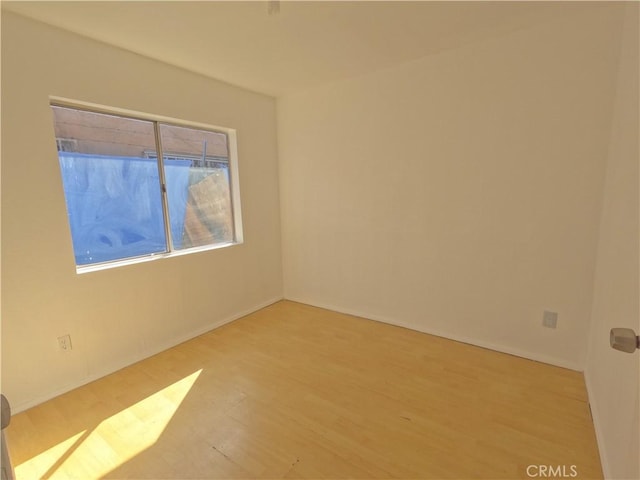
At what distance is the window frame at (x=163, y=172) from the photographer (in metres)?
2.24

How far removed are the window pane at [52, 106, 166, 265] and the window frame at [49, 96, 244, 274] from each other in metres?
0.03

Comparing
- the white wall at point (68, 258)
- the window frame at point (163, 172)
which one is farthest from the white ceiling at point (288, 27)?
the window frame at point (163, 172)

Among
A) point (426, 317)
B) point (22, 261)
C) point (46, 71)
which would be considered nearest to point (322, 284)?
point (426, 317)

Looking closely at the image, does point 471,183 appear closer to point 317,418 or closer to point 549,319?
point 549,319

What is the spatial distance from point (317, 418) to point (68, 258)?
2010 millimetres

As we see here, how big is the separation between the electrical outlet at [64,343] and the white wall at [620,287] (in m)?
2.98

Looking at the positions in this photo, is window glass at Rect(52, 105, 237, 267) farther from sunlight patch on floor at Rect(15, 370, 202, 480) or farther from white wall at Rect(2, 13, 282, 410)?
sunlight patch on floor at Rect(15, 370, 202, 480)

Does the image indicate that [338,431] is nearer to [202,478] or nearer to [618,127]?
[202,478]

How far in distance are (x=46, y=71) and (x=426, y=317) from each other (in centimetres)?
346

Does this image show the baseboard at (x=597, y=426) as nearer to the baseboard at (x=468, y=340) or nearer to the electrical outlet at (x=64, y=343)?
the baseboard at (x=468, y=340)

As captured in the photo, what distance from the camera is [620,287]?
143 cm

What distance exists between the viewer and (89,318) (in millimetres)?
2254

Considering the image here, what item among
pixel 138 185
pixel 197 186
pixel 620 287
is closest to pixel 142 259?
pixel 138 185

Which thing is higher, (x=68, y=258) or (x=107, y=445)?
(x=68, y=258)
